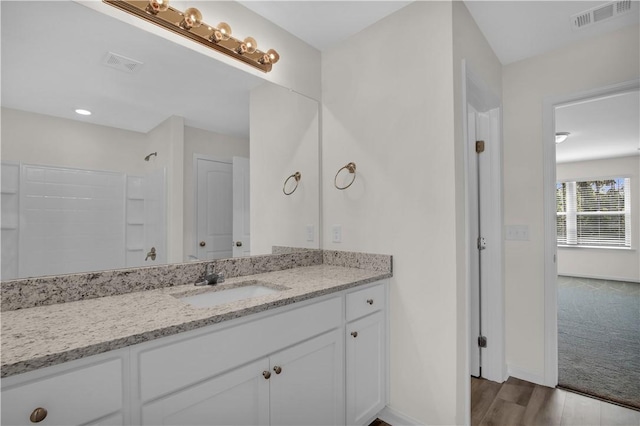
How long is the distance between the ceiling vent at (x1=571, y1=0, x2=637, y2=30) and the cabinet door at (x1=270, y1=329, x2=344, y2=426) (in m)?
2.26

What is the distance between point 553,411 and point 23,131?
2.98 meters

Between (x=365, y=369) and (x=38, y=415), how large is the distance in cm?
134

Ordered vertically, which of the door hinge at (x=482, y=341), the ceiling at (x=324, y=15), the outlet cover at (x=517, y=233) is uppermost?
the ceiling at (x=324, y=15)

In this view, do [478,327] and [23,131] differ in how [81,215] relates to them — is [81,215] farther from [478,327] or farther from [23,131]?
[478,327]

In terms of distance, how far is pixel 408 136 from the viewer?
1792mm

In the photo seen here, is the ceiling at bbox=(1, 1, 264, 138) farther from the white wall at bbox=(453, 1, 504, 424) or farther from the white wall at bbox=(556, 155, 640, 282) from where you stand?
the white wall at bbox=(556, 155, 640, 282)

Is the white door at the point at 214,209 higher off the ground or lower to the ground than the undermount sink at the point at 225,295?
higher

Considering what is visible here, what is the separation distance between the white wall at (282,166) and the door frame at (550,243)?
1603 mm

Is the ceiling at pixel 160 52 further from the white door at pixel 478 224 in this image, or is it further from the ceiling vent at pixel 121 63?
the white door at pixel 478 224

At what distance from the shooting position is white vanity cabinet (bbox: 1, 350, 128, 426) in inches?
28.3

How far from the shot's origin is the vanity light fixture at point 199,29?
1.39 m

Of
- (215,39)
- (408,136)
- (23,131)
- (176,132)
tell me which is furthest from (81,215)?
(408,136)

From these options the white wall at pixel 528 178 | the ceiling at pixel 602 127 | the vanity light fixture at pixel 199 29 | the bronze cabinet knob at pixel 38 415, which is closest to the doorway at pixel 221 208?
the vanity light fixture at pixel 199 29

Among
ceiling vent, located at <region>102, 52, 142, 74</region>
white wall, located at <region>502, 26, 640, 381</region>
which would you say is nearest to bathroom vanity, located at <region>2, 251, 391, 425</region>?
ceiling vent, located at <region>102, 52, 142, 74</region>
